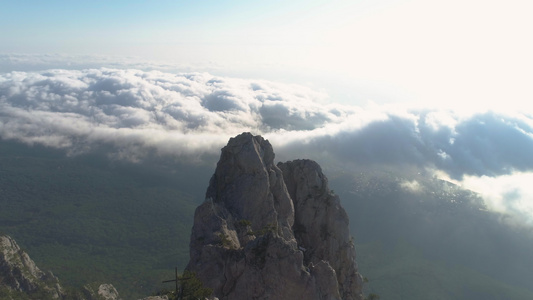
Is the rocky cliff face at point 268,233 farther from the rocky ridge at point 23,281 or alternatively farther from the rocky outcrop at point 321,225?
the rocky ridge at point 23,281

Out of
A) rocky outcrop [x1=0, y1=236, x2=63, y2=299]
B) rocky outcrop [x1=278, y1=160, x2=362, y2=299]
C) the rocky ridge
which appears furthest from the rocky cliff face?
rocky outcrop [x1=0, y1=236, x2=63, y2=299]

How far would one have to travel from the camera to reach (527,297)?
18038 cm

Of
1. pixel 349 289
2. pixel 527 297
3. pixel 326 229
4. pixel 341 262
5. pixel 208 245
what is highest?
pixel 208 245

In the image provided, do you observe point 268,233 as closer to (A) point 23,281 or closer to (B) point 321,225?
(B) point 321,225

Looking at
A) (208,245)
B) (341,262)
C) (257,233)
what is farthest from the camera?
(341,262)

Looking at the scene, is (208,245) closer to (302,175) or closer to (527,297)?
(302,175)

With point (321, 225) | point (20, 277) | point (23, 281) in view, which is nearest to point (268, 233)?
point (321, 225)

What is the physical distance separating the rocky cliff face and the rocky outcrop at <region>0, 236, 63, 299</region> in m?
70.5

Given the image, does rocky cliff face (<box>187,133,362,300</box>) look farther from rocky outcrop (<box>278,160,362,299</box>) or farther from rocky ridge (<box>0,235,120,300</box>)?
rocky ridge (<box>0,235,120,300</box>)

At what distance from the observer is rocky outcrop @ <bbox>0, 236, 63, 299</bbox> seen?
100 meters

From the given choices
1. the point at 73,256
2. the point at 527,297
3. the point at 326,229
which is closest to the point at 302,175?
the point at 326,229

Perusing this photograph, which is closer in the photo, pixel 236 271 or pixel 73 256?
pixel 236 271

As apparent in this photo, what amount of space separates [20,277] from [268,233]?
90.4 metres

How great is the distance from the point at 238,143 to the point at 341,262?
2829 cm
